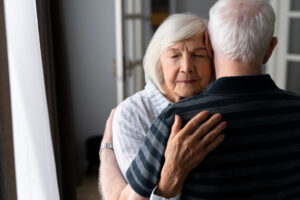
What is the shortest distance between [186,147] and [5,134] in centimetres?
91

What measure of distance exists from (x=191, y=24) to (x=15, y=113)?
41.2 inches

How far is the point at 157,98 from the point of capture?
140cm

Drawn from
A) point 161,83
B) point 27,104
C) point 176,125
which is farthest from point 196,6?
point 176,125

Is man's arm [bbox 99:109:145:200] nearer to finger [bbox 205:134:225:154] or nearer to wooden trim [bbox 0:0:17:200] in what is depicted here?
finger [bbox 205:134:225:154]

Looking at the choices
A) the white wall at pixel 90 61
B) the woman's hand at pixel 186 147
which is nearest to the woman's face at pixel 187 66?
the woman's hand at pixel 186 147

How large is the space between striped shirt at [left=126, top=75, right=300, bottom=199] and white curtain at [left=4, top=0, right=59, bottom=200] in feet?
3.58

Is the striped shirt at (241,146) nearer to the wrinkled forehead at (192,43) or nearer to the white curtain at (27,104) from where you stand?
the wrinkled forehead at (192,43)

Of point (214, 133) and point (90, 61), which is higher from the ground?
point (214, 133)

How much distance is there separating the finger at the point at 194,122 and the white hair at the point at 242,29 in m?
0.16

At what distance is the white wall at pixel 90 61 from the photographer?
12.9ft

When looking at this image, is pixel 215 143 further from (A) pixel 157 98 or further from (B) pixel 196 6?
(B) pixel 196 6

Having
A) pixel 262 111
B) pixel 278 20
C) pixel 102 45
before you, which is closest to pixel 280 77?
pixel 278 20

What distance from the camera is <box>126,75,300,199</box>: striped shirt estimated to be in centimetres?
94

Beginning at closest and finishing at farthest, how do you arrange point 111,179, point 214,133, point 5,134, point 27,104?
1. point 214,133
2. point 111,179
3. point 5,134
4. point 27,104
